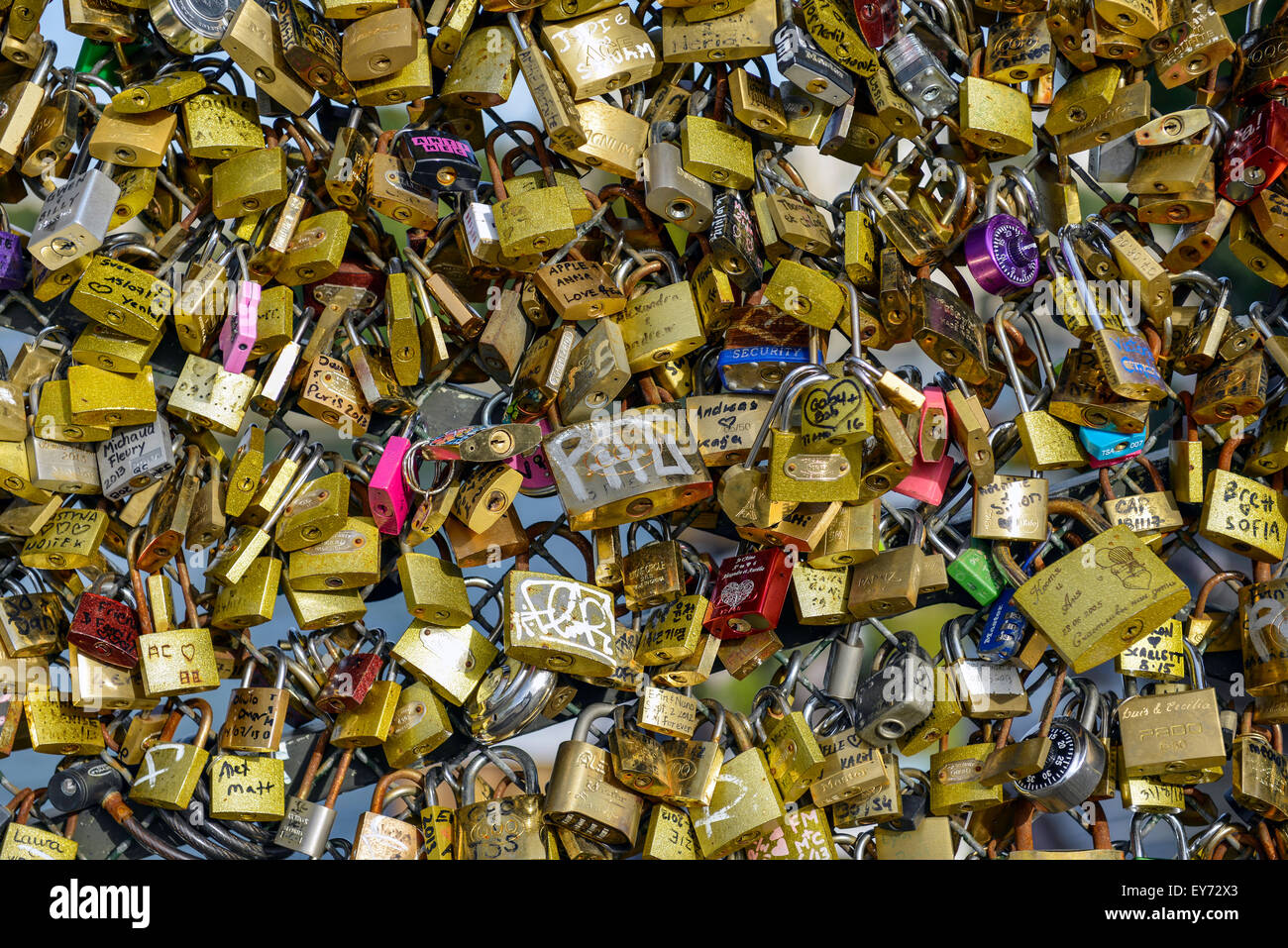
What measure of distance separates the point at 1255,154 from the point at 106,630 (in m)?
1.80

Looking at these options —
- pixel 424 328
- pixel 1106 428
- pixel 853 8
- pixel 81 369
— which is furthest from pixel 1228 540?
pixel 81 369

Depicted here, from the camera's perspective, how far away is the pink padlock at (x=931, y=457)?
5.76 ft

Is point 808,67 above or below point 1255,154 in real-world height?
above

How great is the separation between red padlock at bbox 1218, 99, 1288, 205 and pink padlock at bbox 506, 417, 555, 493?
1100mm

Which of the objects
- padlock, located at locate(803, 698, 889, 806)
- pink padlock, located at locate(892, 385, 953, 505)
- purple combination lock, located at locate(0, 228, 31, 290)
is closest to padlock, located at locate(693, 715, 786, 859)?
Result: padlock, located at locate(803, 698, 889, 806)

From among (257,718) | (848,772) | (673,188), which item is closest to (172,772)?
(257,718)

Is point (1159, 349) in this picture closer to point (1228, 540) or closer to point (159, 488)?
point (1228, 540)

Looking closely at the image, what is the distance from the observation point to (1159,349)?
74.3 inches

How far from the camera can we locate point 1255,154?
6.03ft

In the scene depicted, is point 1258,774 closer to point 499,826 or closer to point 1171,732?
point 1171,732

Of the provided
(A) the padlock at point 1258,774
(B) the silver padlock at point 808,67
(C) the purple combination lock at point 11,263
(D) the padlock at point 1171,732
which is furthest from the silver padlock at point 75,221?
(A) the padlock at point 1258,774

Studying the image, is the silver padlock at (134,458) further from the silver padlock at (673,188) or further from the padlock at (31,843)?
the silver padlock at (673,188)

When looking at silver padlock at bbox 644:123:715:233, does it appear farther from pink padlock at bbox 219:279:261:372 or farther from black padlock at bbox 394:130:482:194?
pink padlock at bbox 219:279:261:372

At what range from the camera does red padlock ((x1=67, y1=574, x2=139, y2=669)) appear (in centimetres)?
169
